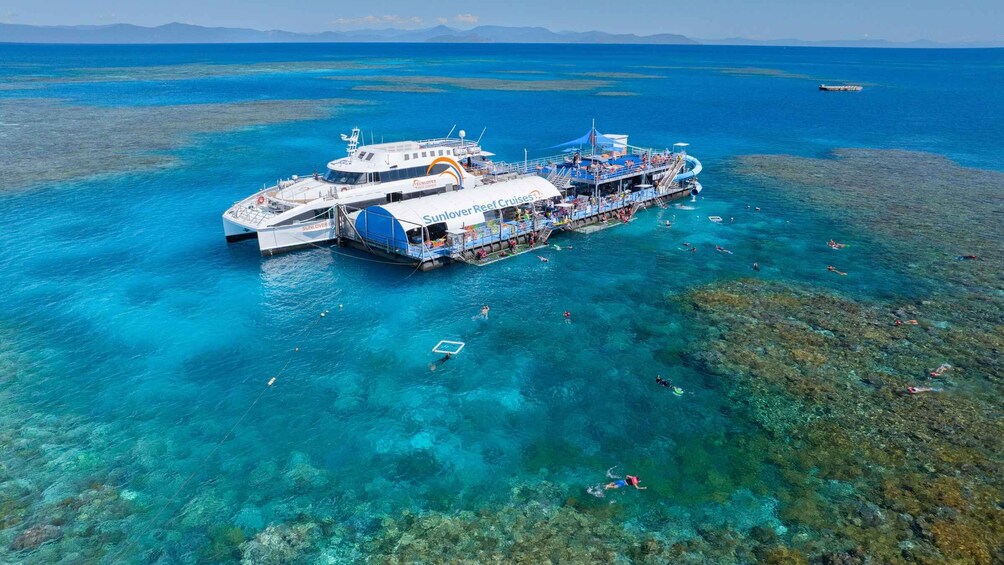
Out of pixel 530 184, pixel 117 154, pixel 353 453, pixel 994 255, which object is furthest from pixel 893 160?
pixel 117 154

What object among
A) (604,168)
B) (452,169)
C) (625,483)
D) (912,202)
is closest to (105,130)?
(452,169)

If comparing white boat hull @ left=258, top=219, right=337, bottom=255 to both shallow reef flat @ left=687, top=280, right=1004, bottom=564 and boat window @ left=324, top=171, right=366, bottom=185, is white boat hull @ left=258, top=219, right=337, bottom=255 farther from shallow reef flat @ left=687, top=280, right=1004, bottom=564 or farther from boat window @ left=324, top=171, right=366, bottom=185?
shallow reef flat @ left=687, top=280, right=1004, bottom=564

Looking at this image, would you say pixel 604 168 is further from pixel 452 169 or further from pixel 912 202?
pixel 912 202

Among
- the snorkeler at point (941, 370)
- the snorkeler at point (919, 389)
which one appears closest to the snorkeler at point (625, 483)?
the snorkeler at point (919, 389)

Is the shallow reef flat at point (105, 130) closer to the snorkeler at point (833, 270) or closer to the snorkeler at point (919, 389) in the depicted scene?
the snorkeler at point (833, 270)

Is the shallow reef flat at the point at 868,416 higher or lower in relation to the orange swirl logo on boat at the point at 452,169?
lower

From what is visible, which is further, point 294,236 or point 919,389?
point 294,236

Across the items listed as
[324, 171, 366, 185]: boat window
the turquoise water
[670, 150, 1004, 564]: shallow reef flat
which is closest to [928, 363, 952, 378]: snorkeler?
[670, 150, 1004, 564]: shallow reef flat
